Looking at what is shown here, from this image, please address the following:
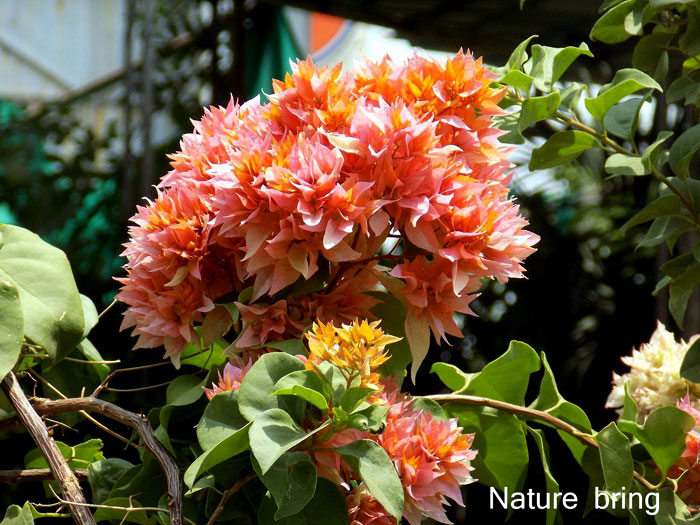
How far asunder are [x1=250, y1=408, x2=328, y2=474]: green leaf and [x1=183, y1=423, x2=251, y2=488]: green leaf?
0.04 ft

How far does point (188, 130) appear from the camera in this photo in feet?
7.93

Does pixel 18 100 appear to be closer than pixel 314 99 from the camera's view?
No

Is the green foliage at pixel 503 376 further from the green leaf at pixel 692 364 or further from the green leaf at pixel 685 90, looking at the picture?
the green leaf at pixel 685 90

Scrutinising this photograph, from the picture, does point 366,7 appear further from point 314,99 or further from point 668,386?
point 314,99

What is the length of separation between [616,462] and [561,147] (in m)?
0.23

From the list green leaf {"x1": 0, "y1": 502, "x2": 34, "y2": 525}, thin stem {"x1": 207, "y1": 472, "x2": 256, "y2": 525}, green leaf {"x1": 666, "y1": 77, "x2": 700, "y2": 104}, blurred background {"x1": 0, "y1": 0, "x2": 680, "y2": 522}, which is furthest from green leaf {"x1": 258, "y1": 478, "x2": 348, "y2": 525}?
blurred background {"x1": 0, "y1": 0, "x2": 680, "y2": 522}

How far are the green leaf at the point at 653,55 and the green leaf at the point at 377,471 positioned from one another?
1.59ft

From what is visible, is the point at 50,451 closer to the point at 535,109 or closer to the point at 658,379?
the point at 535,109

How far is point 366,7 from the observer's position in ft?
6.86

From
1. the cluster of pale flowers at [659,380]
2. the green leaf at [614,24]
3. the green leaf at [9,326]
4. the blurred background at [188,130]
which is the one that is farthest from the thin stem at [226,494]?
the blurred background at [188,130]

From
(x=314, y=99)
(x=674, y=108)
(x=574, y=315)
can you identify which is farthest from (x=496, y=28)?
(x=314, y=99)

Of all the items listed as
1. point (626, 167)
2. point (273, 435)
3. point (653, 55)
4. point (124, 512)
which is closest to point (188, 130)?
point (653, 55)

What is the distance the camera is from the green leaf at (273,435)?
33 centimetres

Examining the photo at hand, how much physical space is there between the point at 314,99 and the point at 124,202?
6.63 ft
